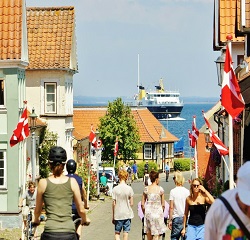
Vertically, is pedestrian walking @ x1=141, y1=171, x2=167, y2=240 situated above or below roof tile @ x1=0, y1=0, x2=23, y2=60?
below

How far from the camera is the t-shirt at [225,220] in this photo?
251 inches

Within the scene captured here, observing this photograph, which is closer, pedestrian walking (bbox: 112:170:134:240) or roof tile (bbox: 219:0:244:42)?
pedestrian walking (bbox: 112:170:134:240)

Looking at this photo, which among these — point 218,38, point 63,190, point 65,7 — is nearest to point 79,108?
point 65,7

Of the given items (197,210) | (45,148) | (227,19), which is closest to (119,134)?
(45,148)

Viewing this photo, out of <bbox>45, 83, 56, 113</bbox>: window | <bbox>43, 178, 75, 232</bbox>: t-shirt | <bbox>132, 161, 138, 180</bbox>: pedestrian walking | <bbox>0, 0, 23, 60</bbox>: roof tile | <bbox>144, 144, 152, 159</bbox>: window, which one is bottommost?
<bbox>132, 161, 138, 180</bbox>: pedestrian walking

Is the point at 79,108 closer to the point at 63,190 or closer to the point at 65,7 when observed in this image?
the point at 65,7

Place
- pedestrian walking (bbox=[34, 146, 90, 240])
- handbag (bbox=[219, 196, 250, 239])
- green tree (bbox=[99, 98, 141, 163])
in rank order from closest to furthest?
handbag (bbox=[219, 196, 250, 239])
pedestrian walking (bbox=[34, 146, 90, 240])
green tree (bbox=[99, 98, 141, 163])

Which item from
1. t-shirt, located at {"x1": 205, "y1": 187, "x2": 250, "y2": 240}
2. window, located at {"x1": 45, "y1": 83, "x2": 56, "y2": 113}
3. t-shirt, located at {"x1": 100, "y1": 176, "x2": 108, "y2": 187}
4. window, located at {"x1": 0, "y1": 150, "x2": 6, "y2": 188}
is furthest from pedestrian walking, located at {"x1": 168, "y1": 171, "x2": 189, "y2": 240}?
t-shirt, located at {"x1": 100, "y1": 176, "x2": 108, "y2": 187}

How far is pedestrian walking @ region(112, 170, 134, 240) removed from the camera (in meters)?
16.7

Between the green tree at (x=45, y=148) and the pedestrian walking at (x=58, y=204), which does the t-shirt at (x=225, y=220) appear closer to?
the pedestrian walking at (x=58, y=204)

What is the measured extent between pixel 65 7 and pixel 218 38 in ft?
41.6

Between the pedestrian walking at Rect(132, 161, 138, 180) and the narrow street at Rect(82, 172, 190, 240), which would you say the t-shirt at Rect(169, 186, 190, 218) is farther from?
the pedestrian walking at Rect(132, 161, 138, 180)

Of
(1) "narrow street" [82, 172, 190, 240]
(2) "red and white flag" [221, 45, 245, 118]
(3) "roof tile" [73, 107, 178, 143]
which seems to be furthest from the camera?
(3) "roof tile" [73, 107, 178, 143]

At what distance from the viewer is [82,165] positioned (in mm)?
42250
